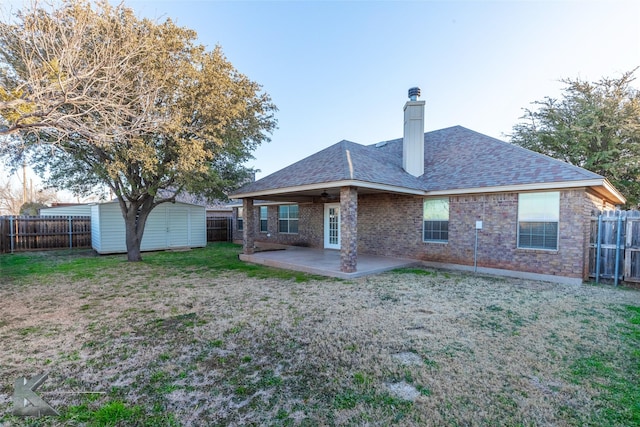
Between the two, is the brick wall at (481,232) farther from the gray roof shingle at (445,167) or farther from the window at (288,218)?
the window at (288,218)

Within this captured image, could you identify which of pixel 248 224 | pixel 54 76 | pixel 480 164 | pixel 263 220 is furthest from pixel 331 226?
pixel 54 76

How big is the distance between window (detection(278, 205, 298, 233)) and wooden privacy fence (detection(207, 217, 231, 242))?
5368 millimetres

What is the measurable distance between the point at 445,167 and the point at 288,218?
8.25 meters

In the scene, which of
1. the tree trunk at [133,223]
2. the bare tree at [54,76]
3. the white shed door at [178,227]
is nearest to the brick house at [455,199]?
the tree trunk at [133,223]

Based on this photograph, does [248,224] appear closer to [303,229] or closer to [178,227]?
[303,229]

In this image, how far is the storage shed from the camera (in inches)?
514

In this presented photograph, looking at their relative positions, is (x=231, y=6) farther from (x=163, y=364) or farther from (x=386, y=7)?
(x=163, y=364)

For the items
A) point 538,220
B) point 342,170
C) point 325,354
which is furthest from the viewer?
point 342,170

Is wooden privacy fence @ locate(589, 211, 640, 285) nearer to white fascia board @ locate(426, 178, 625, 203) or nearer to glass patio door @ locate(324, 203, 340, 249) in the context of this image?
white fascia board @ locate(426, 178, 625, 203)

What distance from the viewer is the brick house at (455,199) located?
761 centimetres

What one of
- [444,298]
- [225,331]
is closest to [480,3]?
[444,298]

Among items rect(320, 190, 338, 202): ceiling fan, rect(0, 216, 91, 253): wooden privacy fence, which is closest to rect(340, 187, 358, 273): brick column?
rect(320, 190, 338, 202): ceiling fan

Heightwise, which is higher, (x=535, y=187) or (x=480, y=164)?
(x=480, y=164)

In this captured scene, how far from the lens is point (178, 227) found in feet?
50.7
